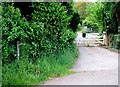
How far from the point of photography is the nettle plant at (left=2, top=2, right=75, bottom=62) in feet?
26.2

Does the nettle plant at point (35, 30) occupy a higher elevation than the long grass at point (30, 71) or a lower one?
higher

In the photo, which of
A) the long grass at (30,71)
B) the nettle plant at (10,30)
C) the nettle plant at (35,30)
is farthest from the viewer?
the nettle plant at (35,30)

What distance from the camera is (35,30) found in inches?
352

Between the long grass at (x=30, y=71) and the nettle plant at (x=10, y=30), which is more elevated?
the nettle plant at (x=10, y=30)

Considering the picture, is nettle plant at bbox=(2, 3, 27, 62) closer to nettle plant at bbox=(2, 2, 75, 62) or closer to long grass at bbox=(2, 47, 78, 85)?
nettle plant at bbox=(2, 2, 75, 62)

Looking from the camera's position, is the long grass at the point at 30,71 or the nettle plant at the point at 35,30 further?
the nettle plant at the point at 35,30

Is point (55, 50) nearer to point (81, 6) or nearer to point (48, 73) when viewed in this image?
point (48, 73)

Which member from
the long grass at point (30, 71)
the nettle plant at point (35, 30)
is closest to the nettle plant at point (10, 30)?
the nettle plant at point (35, 30)

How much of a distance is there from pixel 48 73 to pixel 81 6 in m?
34.7

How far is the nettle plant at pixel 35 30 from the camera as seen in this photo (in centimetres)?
798

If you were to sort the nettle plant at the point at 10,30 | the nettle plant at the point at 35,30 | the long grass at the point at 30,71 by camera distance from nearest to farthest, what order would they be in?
the long grass at the point at 30,71 → the nettle plant at the point at 10,30 → the nettle plant at the point at 35,30

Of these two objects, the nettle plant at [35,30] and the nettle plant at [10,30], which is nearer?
the nettle plant at [10,30]

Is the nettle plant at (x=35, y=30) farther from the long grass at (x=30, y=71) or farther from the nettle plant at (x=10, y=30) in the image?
the long grass at (x=30, y=71)

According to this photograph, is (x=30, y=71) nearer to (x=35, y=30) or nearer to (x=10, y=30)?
(x=10, y=30)
